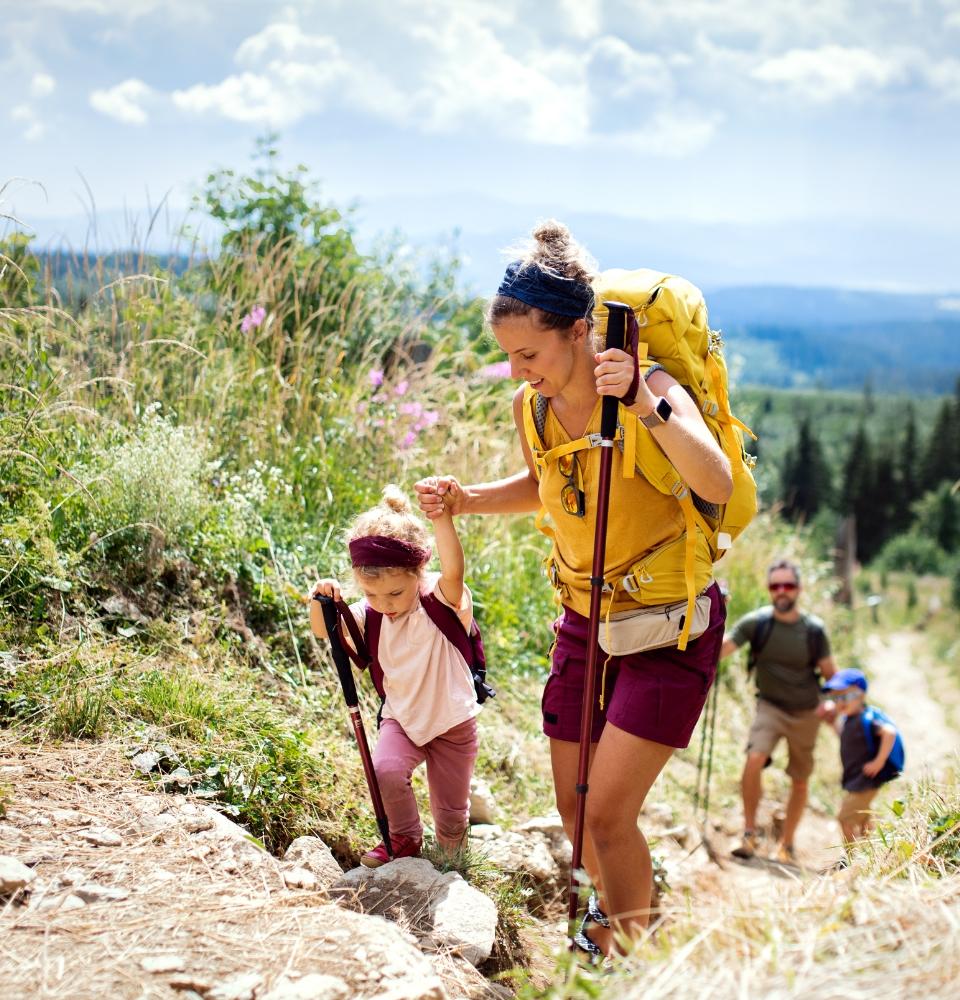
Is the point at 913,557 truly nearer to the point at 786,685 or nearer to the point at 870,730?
the point at 786,685

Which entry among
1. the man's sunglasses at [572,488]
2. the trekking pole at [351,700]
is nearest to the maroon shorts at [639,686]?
the man's sunglasses at [572,488]

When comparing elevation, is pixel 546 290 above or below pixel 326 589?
above

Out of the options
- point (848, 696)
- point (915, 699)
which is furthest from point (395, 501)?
point (915, 699)

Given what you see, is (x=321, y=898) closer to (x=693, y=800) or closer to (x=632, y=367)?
(x=632, y=367)

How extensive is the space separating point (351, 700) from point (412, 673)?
0.24 metres

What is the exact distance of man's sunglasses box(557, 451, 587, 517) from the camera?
3000 mm

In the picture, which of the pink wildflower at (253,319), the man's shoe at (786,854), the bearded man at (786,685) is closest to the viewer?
the pink wildflower at (253,319)

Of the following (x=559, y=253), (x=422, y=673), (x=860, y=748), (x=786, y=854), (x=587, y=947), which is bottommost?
(x=786, y=854)

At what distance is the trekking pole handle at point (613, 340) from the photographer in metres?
2.75

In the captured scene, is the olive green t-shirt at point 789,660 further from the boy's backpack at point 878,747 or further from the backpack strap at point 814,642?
the boy's backpack at point 878,747

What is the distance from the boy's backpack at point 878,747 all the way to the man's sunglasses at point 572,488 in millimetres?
4036

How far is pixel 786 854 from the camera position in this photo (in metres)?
6.96

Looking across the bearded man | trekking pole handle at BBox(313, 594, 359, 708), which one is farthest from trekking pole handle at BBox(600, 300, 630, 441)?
the bearded man

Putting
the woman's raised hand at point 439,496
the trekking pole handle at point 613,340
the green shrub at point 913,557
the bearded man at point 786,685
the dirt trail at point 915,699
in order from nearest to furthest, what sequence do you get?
the trekking pole handle at point 613,340
the woman's raised hand at point 439,496
the bearded man at point 786,685
the dirt trail at point 915,699
the green shrub at point 913,557
